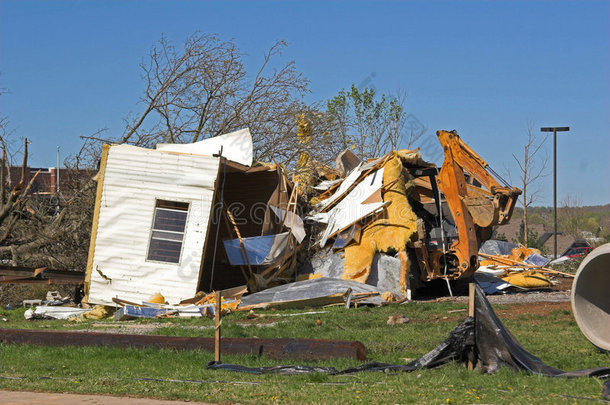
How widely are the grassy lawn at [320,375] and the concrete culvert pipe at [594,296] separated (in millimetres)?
323

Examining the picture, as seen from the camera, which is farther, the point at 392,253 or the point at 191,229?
the point at 392,253

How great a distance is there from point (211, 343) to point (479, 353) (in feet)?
11.5

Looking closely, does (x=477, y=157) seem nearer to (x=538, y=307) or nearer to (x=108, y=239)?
(x=538, y=307)

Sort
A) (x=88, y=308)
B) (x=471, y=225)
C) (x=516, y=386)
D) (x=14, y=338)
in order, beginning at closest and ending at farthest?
1. (x=516, y=386)
2. (x=14, y=338)
3. (x=88, y=308)
4. (x=471, y=225)

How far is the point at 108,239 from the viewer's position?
55.9 ft

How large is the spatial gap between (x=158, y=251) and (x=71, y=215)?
476 cm

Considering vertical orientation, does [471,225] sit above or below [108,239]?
above

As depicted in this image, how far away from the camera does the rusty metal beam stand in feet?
30.3

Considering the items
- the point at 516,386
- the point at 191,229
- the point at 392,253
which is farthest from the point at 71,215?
the point at 516,386

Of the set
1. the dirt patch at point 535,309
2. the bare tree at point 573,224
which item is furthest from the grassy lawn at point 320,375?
the bare tree at point 573,224

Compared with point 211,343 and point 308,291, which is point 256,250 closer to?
point 308,291

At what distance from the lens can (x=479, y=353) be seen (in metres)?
8.46

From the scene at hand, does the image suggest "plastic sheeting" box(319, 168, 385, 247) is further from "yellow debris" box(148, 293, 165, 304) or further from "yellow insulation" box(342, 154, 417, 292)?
"yellow debris" box(148, 293, 165, 304)

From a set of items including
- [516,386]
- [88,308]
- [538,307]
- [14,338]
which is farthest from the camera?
[88,308]
